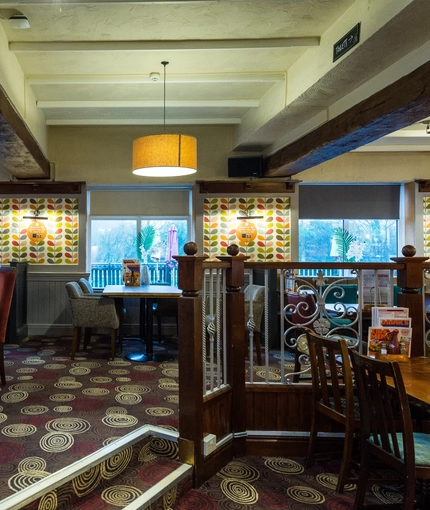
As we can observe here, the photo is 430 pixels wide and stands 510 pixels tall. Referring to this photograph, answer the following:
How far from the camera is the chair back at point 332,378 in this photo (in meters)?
2.36

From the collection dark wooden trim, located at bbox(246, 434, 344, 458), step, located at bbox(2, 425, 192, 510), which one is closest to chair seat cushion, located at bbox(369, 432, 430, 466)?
dark wooden trim, located at bbox(246, 434, 344, 458)

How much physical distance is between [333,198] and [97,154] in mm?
3779

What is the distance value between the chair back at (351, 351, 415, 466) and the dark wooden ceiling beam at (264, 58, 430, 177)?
1965 mm

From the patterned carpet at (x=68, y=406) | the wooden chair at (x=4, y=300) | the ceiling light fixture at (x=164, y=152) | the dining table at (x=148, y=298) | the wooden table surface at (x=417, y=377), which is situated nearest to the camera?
the wooden table surface at (x=417, y=377)

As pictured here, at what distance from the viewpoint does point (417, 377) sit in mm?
2314

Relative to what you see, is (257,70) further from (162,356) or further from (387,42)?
(162,356)

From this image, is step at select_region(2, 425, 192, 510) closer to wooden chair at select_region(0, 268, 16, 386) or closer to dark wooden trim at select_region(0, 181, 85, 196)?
wooden chair at select_region(0, 268, 16, 386)

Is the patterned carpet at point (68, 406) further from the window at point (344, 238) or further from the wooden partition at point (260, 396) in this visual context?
the window at point (344, 238)

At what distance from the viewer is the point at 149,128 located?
658cm

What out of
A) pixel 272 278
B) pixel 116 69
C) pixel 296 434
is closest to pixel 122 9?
pixel 116 69

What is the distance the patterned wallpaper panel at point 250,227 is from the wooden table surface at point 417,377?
3.94 meters

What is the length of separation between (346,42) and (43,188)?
16.0ft

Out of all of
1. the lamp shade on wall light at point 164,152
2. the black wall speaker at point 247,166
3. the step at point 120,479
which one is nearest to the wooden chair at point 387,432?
the step at point 120,479

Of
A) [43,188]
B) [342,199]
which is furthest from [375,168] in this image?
[43,188]
